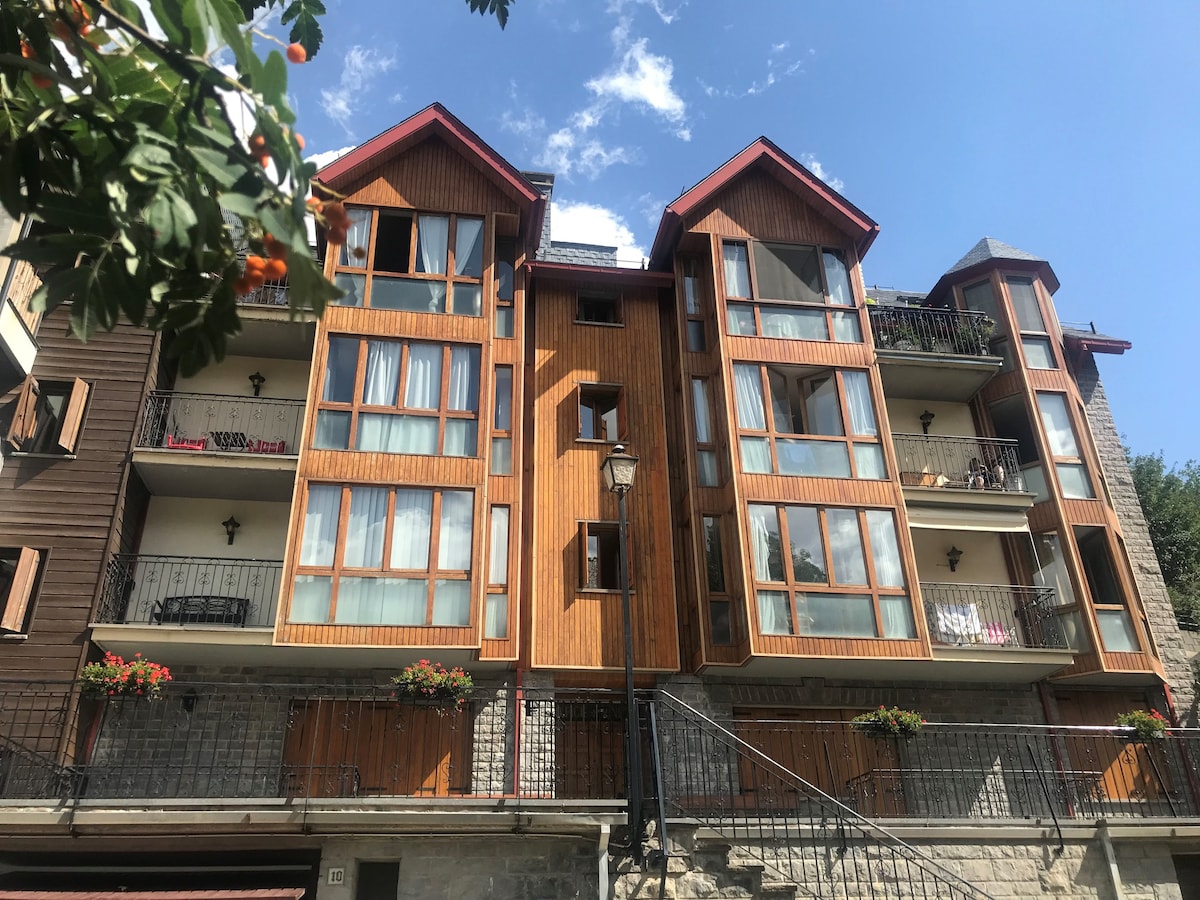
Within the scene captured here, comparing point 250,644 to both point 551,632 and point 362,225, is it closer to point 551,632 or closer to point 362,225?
point 551,632

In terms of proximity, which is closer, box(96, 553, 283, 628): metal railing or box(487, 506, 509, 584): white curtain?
box(96, 553, 283, 628): metal railing

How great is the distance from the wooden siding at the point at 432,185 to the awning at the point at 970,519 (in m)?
9.29

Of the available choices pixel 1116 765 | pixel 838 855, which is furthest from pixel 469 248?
pixel 1116 765

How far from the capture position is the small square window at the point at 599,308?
17.4 metres

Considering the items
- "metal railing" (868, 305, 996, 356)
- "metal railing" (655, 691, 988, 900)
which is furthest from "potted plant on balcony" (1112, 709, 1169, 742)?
"metal railing" (868, 305, 996, 356)

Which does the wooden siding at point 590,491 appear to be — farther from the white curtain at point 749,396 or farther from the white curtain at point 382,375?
the white curtain at point 382,375

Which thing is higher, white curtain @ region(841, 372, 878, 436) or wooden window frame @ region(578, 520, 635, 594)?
white curtain @ region(841, 372, 878, 436)

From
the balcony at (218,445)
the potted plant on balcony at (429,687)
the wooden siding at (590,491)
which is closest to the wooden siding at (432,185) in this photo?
the wooden siding at (590,491)

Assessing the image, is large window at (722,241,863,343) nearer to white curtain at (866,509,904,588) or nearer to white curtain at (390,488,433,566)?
white curtain at (866,509,904,588)

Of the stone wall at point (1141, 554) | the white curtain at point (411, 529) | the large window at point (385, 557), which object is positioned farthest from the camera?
the stone wall at point (1141, 554)

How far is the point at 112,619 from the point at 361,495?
397cm

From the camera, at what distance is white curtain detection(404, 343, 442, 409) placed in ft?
47.8

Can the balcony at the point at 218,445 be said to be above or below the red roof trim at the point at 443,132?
below

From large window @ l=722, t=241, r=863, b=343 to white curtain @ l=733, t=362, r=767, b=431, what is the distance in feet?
2.74
